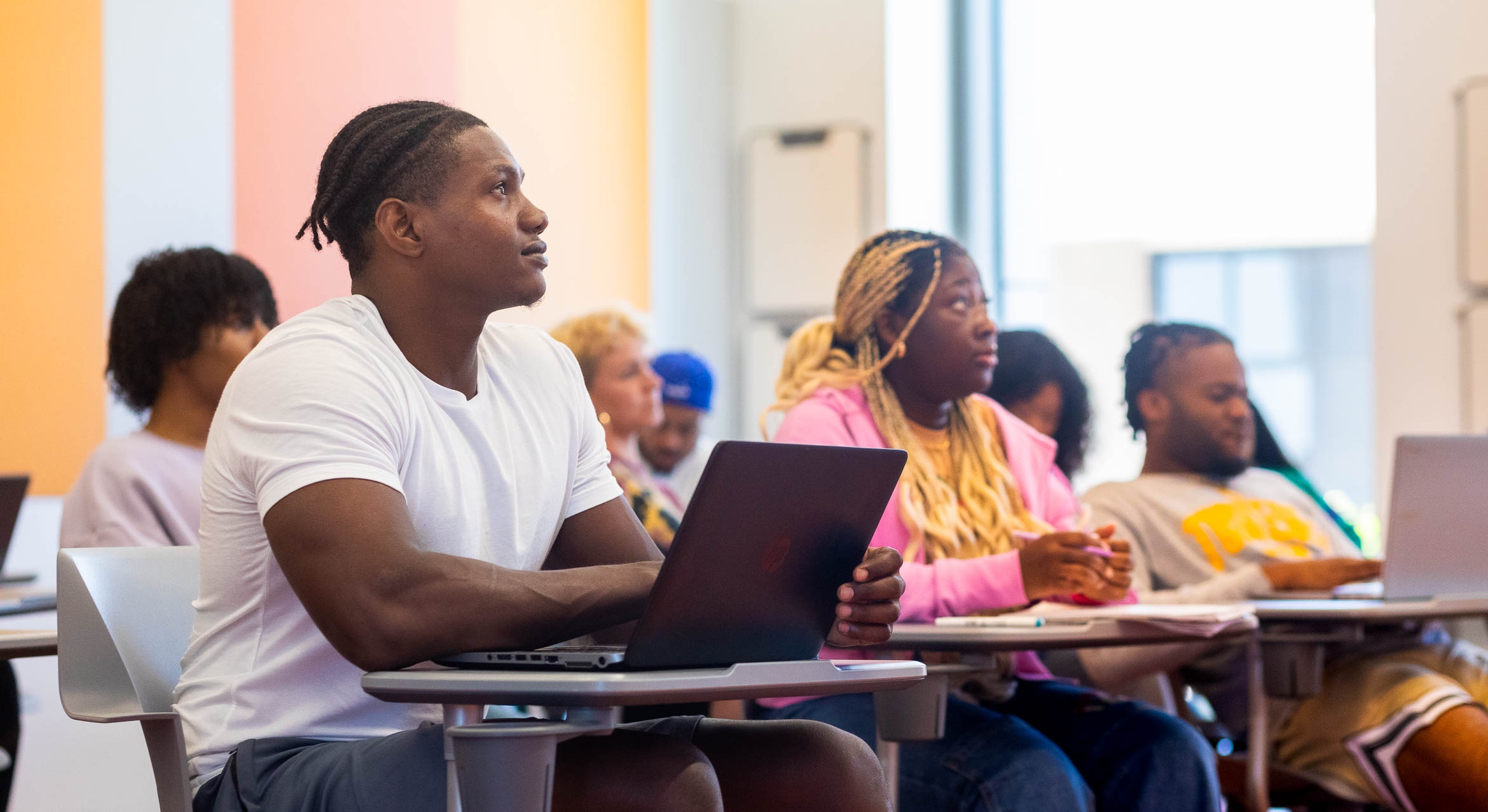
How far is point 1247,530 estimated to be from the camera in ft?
10.2

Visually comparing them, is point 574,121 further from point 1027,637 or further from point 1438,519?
point 1027,637

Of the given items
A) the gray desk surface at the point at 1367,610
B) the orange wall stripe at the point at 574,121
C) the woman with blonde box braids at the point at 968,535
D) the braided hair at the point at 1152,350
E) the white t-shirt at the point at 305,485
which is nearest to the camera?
the white t-shirt at the point at 305,485

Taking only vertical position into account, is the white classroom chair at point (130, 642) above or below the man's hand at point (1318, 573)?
above

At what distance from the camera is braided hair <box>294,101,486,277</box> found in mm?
1641

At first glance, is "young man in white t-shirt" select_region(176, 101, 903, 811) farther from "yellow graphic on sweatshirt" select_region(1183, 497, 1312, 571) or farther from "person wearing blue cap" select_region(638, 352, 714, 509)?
"person wearing blue cap" select_region(638, 352, 714, 509)

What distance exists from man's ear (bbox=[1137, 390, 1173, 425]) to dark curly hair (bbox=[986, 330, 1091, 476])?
238 mm

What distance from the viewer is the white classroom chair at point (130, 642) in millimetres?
1465

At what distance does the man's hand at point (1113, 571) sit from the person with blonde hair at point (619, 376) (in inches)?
68.2

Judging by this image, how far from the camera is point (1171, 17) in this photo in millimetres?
5859

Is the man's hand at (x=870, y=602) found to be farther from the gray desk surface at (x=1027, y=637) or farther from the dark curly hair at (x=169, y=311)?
the dark curly hair at (x=169, y=311)

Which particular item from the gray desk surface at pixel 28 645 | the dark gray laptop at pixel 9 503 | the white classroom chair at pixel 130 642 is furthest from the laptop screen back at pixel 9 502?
the white classroom chair at pixel 130 642

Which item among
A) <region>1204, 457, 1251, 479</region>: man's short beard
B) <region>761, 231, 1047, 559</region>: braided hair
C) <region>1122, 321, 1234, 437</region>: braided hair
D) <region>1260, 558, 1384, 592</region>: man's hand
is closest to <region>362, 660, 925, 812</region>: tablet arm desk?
<region>761, 231, 1047, 559</region>: braided hair

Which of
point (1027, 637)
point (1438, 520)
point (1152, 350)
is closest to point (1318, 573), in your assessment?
point (1438, 520)

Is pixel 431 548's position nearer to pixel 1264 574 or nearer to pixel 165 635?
pixel 165 635
